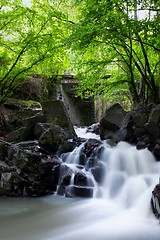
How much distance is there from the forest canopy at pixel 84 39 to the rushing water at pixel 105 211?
3.52 meters

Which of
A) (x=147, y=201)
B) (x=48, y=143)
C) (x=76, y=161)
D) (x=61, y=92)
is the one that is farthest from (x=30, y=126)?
(x=61, y=92)

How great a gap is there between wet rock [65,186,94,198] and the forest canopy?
414cm

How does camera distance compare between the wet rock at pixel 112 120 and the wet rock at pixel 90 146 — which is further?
the wet rock at pixel 112 120

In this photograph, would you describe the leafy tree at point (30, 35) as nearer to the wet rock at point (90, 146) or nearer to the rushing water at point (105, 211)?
the wet rock at point (90, 146)

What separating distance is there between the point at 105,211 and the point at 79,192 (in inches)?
48.0

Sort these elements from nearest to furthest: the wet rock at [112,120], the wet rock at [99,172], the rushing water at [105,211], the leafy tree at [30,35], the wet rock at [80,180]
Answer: the rushing water at [105,211] → the wet rock at [80,180] → the wet rock at [99,172] → the leafy tree at [30,35] → the wet rock at [112,120]

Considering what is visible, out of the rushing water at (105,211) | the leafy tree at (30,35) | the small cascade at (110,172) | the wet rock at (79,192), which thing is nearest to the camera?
the rushing water at (105,211)

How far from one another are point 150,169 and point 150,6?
4.93 m

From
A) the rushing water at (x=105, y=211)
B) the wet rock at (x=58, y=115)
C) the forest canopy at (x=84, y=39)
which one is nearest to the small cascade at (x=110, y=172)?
the rushing water at (x=105, y=211)

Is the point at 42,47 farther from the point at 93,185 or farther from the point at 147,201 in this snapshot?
the point at 147,201

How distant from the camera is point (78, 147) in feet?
31.1

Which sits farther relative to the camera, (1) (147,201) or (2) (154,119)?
(2) (154,119)

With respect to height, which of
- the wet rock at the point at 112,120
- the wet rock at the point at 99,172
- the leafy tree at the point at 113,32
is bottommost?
the wet rock at the point at 99,172

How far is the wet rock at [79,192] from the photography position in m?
7.16
